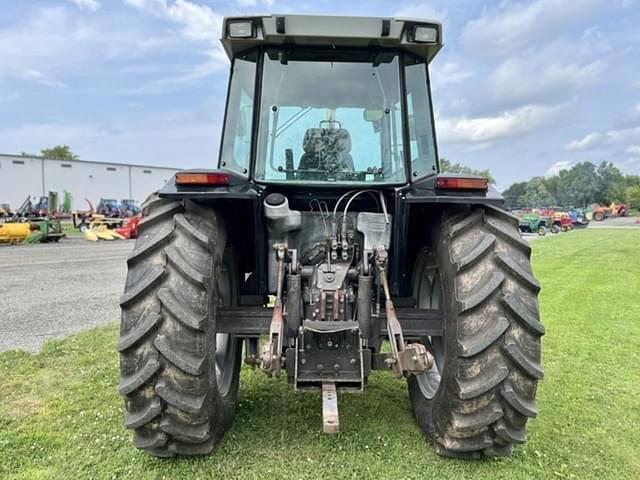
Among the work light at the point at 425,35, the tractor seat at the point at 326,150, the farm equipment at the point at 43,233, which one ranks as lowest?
the farm equipment at the point at 43,233

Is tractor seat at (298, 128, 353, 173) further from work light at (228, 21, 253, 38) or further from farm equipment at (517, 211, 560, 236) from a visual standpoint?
farm equipment at (517, 211, 560, 236)

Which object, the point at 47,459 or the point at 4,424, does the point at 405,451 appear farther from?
the point at 4,424

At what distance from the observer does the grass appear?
105 inches

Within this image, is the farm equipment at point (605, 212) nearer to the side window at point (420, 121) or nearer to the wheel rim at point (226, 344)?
the side window at point (420, 121)

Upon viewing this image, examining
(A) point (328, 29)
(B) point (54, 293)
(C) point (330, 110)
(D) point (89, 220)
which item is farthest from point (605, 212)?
(A) point (328, 29)

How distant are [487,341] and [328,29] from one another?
203 centimetres

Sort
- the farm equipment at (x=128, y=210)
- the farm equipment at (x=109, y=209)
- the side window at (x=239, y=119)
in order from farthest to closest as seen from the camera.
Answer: the farm equipment at (x=128, y=210) → the farm equipment at (x=109, y=209) → the side window at (x=239, y=119)

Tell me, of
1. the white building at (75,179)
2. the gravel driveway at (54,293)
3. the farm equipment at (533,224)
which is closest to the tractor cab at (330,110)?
the gravel driveway at (54,293)

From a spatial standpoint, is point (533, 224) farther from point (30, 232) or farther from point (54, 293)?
point (54, 293)

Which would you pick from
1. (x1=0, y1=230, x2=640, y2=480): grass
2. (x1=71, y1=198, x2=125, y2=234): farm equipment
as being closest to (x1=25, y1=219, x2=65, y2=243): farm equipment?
(x1=71, y1=198, x2=125, y2=234): farm equipment

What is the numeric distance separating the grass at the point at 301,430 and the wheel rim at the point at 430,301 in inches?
10.8

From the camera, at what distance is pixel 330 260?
3.08 meters

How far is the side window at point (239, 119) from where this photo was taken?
321cm

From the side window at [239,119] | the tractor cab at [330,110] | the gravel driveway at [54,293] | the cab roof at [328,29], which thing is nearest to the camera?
the cab roof at [328,29]
